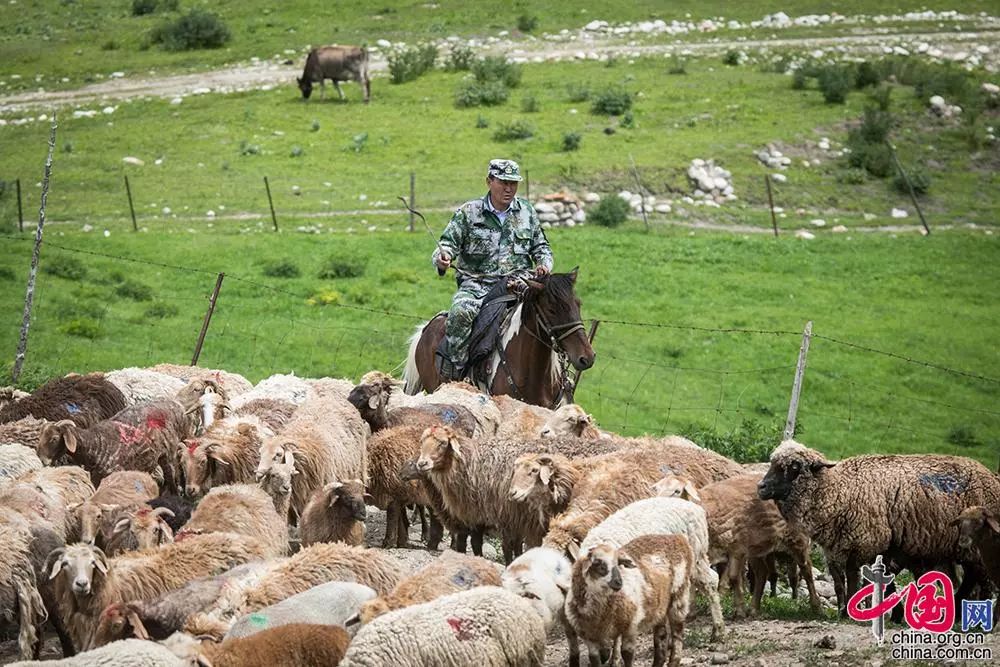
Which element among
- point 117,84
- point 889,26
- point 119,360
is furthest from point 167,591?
point 889,26

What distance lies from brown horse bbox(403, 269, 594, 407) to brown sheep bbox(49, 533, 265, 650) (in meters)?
4.98

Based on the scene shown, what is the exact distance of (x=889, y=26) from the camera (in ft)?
169

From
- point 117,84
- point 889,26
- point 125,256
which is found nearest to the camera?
point 125,256

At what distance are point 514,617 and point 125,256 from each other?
2028cm

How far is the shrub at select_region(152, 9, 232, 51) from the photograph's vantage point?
47.3 metres

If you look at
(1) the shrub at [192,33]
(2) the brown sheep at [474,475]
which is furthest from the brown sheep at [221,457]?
(1) the shrub at [192,33]

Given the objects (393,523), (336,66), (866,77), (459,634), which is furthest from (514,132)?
(459,634)

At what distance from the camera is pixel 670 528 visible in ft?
30.4

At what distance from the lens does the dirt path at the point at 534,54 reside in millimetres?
41625

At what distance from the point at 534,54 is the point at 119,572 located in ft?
128

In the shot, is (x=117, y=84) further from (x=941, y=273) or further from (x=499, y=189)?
(x=499, y=189)

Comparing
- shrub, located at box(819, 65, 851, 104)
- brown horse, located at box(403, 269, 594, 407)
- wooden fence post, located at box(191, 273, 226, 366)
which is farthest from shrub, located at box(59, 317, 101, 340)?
shrub, located at box(819, 65, 851, 104)

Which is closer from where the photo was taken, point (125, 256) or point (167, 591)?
point (167, 591)

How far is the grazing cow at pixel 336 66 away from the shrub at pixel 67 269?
1636cm
